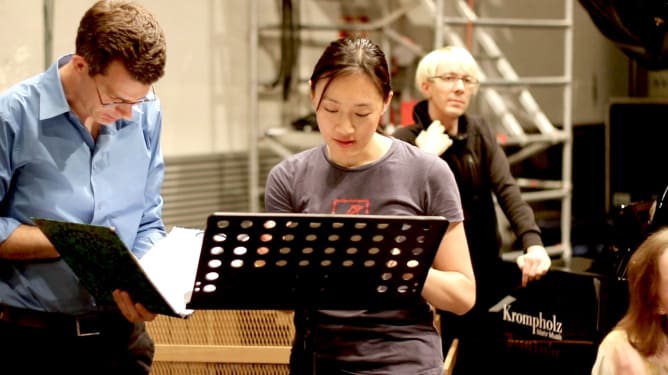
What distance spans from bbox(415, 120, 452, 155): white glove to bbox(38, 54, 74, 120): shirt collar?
57.5 inches

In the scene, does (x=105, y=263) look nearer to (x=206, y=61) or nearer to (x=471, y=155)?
(x=471, y=155)

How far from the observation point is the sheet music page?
6.98 feet

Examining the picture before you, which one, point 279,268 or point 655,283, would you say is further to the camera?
point 655,283

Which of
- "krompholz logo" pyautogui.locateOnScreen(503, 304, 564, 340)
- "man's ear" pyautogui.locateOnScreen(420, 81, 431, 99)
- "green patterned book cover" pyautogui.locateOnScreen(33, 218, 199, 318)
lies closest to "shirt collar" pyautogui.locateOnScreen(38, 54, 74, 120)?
"green patterned book cover" pyautogui.locateOnScreen(33, 218, 199, 318)

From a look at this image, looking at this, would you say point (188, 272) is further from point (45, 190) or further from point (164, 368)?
point (164, 368)

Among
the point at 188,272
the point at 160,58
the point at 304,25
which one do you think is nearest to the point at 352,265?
the point at 188,272

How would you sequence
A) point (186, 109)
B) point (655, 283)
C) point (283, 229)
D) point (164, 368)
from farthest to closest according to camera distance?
1. point (186, 109)
2. point (164, 368)
3. point (655, 283)
4. point (283, 229)

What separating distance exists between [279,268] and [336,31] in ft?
14.8

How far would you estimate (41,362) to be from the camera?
7.65ft

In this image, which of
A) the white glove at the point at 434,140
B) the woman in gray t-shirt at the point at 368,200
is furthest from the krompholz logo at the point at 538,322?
the woman in gray t-shirt at the point at 368,200

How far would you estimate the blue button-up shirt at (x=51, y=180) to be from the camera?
2.28 metres

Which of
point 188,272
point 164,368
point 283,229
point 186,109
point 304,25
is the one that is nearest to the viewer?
point 283,229

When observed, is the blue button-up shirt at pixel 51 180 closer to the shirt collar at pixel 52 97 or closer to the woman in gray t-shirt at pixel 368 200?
the shirt collar at pixel 52 97

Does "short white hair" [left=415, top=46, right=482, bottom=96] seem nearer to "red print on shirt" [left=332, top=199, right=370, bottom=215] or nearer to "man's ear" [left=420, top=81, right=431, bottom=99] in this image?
"man's ear" [left=420, top=81, right=431, bottom=99]
